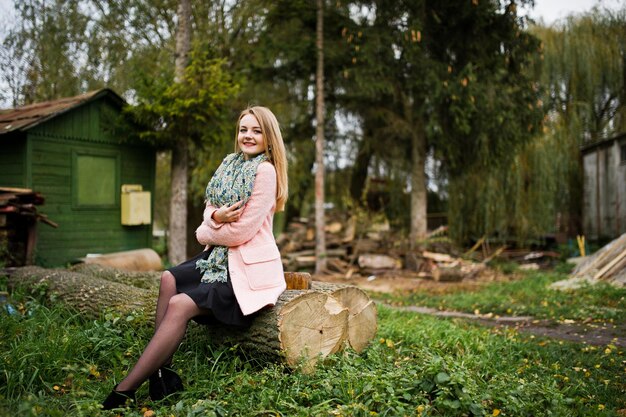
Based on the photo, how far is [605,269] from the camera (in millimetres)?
10078

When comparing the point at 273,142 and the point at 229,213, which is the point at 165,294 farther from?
the point at 273,142

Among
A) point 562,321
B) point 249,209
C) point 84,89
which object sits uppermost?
point 84,89

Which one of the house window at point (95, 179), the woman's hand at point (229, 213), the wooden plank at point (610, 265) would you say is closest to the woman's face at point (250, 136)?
the woman's hand at point (229, 213)

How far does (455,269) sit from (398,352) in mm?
7860

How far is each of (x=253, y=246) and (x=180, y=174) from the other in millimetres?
7869

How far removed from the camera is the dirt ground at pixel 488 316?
623 centimetres

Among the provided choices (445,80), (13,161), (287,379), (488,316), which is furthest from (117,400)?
(445,80)

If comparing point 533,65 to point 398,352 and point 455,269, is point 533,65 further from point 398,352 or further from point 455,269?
point 398,352

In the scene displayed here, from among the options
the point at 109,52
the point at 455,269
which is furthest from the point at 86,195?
the point at 455,269

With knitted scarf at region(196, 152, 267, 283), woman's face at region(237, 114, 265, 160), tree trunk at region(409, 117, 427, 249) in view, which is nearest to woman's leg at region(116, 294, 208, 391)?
knitted scarf at region(196, 152, 267, 283)

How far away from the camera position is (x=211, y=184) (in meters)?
3.96

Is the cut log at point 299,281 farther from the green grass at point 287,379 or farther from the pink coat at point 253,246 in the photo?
the green grass at point 287,379

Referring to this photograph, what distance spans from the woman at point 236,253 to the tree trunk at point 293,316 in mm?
139

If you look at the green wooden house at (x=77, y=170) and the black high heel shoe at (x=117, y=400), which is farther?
the green wooden house at (x=77, y=170)
